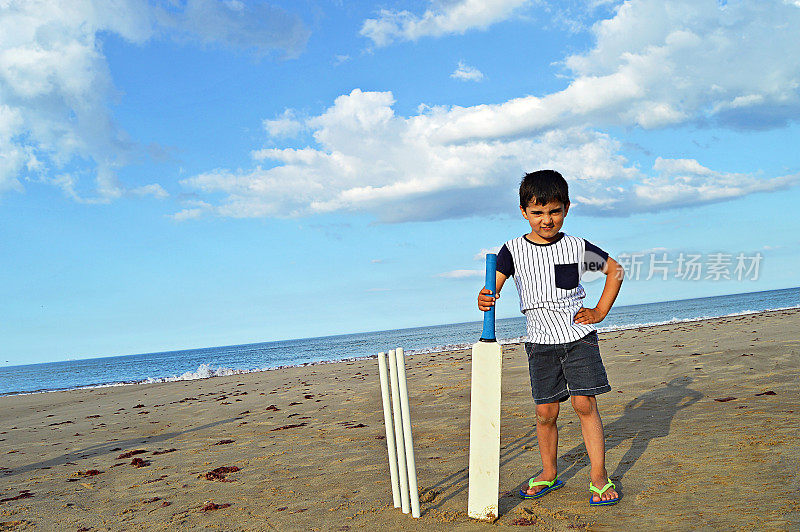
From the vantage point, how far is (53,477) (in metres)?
5.55

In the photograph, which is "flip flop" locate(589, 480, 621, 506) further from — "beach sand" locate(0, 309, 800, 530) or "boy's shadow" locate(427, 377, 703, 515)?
"boy's shadow" locate(427, 377, 703, 515)

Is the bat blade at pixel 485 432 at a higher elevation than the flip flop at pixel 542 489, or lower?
→ higher

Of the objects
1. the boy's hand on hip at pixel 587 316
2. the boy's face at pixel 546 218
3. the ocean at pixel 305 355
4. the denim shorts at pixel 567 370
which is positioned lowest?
the ocean at pixel 305 355

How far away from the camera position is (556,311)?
11.3 ft

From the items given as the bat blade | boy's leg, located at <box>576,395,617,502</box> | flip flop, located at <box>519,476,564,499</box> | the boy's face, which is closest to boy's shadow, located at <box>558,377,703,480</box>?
flip flop, located at <box>519,476,564,499</box>

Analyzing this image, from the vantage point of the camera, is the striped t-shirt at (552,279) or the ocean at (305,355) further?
the ocean at (305,355)

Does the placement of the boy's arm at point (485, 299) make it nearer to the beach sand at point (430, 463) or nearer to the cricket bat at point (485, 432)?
the cricket bat at point (485, 432)

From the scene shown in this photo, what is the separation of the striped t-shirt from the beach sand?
112cm

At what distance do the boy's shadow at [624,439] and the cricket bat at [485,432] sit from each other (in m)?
0.22

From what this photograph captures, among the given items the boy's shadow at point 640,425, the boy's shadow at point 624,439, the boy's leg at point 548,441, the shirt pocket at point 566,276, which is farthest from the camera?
the boy's shadow at point 640,425

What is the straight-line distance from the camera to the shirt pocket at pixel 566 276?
347 cm

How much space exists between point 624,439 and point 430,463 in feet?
5.98

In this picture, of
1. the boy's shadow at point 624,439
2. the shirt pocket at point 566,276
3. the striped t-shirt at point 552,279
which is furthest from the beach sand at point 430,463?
the shirt pocket at point 566,276

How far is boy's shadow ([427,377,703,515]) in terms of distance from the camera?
386cm
